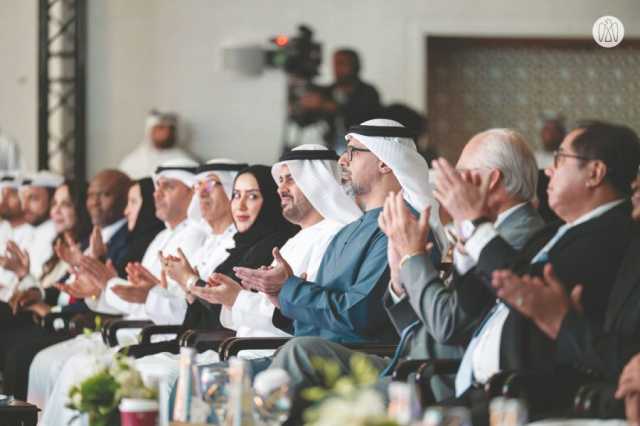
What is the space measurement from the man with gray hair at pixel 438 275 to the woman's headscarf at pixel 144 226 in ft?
11.0

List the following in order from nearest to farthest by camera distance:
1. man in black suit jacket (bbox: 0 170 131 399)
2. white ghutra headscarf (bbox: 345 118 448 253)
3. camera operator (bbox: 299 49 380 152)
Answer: white ghutra headscarf (bbox: 345 118 448 253) < man in black suit jacket (bbox: 0 170 131 399) < camera operator (bbox: 299 49 380 152)

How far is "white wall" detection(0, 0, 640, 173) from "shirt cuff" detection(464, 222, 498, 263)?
9.87 metres

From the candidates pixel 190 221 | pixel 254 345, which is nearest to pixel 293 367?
pixel 254 345

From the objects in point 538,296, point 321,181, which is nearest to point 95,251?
point 321,181

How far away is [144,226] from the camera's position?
26.0 feet

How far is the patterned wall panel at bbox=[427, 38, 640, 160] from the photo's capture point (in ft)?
47.8

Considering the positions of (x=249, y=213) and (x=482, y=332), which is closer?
(x=482, y=332)

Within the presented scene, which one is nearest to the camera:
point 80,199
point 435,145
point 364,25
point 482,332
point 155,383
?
point 155,383

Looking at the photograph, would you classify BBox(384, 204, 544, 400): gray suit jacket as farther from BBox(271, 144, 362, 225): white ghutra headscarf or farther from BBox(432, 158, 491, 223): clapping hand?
BBox(271, 144, 362, 225): white ghutra headscarf

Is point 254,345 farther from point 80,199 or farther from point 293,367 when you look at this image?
point 80,199

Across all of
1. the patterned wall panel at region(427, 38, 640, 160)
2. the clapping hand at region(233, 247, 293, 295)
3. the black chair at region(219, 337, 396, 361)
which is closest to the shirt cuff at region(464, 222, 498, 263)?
the clapping hand at region(233, 247, 293, 295)

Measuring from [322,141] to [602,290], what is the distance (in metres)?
9.03

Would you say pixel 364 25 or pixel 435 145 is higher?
pixel 364 25

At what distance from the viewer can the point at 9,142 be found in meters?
13.2
